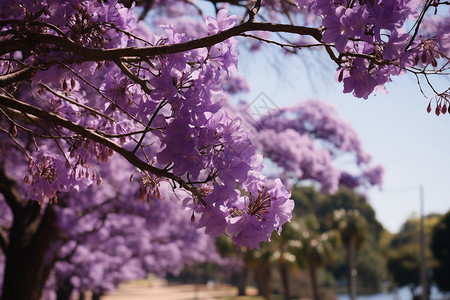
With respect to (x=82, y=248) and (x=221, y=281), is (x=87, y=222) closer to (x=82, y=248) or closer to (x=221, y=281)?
(x=82, y=248)

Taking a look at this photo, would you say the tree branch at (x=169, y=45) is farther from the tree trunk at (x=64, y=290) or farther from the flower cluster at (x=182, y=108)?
the tree trunk at (x=64, y=290)

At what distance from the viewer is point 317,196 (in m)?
77.7

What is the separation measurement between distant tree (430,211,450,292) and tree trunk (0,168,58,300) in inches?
1424

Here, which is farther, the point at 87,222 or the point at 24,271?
the point at 87,222

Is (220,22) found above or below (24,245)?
above

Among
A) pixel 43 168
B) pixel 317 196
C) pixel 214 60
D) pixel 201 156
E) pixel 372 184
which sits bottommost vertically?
pixel 201 156

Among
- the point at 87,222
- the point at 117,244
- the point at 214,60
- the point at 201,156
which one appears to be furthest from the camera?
the point at 117,244

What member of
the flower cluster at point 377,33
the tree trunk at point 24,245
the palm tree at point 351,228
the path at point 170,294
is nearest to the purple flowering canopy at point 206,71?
the flower cluster at point 377,33

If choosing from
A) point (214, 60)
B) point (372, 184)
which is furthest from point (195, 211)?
point (372, 184)

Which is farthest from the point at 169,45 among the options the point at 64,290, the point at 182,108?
the point at 64,290

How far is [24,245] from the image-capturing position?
25.3 feet

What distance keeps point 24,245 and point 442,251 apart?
124 feet

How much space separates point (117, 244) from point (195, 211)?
1729 cm

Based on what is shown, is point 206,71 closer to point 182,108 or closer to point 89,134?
point 182,108
